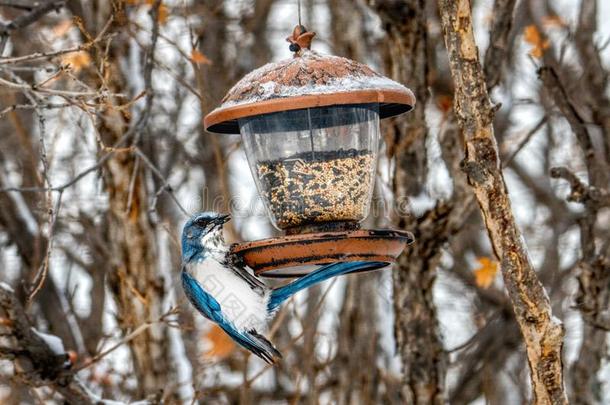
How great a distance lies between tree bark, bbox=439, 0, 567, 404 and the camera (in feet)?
13.0

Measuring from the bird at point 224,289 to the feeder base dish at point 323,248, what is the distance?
363 mm

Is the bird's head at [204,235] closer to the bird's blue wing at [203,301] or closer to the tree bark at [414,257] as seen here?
the bird's blue wing at [203,301]

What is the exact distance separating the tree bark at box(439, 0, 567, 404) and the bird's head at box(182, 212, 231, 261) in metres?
1.26

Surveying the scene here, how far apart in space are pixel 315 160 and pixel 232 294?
2.40 ft

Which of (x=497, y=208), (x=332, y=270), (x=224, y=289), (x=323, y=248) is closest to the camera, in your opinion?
(x=497, y=208)

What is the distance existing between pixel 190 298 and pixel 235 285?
26 cm

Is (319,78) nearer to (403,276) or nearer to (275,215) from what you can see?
(275,215)

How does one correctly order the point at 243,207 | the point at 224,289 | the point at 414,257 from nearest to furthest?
the point at 224,289
the point at 414,257
the point at 243,207

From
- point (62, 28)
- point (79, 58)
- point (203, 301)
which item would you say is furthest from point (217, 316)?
point (62, 28)

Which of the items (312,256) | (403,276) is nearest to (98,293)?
(403,276)

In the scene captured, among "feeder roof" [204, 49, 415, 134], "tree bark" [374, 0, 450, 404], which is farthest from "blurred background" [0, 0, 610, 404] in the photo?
"feeder roof" [204, 49, 415, 134]

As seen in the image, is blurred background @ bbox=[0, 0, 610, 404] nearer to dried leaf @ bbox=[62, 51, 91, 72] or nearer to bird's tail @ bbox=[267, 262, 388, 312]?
dried leaf @ bbox=[62, 51, 91, 72]

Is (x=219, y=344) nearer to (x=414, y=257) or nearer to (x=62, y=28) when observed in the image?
(x=414, y=257)

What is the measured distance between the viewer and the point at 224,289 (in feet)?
15.6
